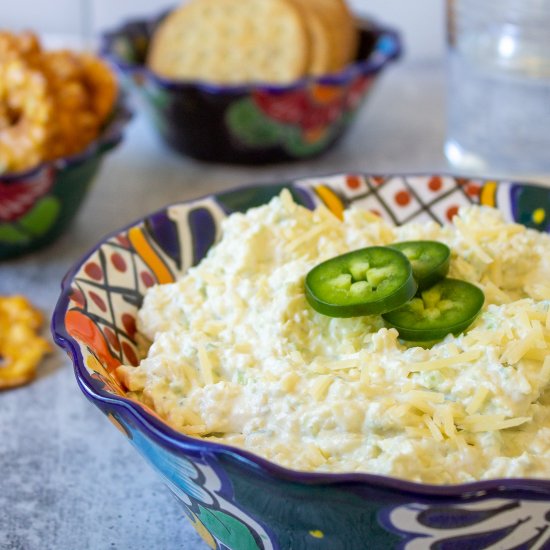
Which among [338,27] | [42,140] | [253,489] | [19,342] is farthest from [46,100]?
[253,489]

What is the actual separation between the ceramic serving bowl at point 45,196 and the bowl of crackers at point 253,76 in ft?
0.99

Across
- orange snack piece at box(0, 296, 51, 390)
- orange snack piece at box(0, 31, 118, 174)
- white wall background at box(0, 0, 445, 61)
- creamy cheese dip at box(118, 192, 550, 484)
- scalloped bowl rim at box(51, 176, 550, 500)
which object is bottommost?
white wall background at box(0, 0, 445, 61)

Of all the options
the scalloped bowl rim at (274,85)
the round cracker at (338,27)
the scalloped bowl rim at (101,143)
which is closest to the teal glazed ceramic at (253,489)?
the scalloped bowl rim at (101,143)

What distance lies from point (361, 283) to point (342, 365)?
0.43 ft

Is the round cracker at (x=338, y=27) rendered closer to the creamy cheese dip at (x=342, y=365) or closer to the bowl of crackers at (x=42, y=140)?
the bowl of crackers at (x=42, y=140)

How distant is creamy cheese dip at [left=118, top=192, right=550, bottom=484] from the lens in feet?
3.36

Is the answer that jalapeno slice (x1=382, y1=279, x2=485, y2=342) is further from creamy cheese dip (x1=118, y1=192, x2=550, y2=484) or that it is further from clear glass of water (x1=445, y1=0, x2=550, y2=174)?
clear glass of water (x1=445, y1=0, x2=550, y2=174)

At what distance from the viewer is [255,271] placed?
1318 millimetres

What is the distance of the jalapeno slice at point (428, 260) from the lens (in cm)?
123

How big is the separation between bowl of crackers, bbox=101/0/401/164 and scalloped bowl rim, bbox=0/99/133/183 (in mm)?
135

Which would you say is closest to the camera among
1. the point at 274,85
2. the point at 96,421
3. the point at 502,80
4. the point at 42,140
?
the point at 96,421

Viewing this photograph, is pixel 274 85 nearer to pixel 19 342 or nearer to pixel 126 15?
pixel 19 342

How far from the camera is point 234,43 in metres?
2.58

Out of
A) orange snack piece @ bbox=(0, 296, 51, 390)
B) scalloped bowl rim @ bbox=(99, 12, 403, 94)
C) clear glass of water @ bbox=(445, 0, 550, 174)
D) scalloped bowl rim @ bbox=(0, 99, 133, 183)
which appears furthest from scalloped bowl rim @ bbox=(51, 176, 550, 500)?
clear glass of water @ bbox=(445, 0, 550, 174)
